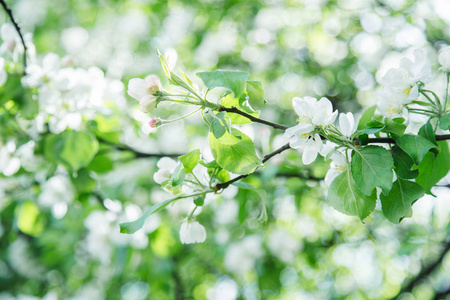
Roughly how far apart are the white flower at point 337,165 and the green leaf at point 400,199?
10 centimetres

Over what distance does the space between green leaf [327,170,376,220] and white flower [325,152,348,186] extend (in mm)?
21

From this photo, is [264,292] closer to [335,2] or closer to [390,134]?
[390,134]

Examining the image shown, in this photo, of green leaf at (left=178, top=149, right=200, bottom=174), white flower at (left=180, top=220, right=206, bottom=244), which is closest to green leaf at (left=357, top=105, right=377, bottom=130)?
green leaf at (left=178, top=149, right=200, bottom=174)

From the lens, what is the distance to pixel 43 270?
3.58 meters

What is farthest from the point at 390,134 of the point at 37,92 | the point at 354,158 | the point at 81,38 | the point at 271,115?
the point at 81,38

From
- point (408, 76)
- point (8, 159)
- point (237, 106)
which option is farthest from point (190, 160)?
point (8, 159)

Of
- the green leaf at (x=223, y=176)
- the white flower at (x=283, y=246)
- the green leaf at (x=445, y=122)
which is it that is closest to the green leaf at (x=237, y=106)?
the green leaf at (x=223, y=176)

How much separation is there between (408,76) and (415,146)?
0.69 ft

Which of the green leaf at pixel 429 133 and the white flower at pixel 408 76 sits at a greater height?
the white flower at pixel 408 76

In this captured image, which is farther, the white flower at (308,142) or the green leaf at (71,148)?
the green leaf at (71,148)

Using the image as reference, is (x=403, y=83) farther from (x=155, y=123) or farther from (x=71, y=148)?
(x=71, y=148)

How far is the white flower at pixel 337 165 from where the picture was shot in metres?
0.85

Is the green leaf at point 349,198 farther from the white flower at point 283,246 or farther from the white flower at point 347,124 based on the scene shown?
the white flower at point 283,246

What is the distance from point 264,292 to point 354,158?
75.5 inches
